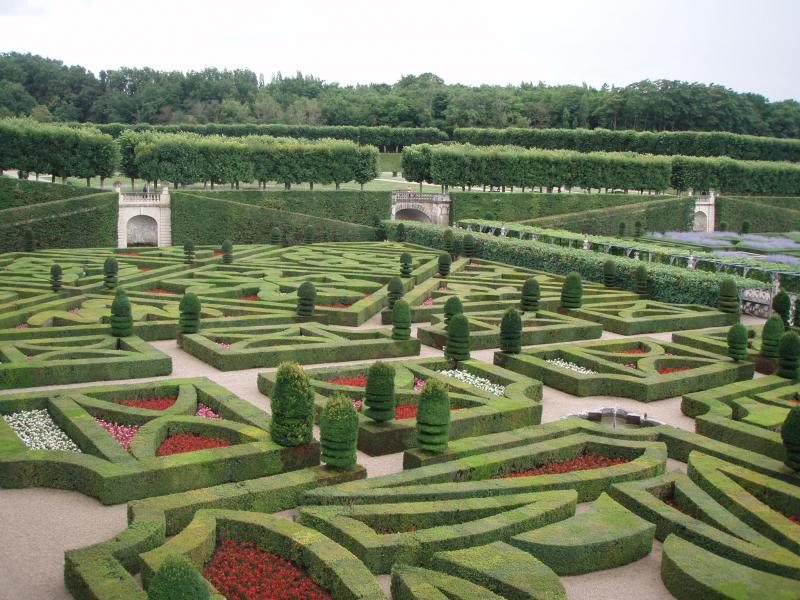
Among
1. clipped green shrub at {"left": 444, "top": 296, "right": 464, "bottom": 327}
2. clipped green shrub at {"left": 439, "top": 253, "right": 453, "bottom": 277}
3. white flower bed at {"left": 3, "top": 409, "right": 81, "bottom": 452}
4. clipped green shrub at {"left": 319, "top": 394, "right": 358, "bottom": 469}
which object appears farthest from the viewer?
clipped green shrub at {"left": 439, "top": 253, "right": 453, "bottom": 277}

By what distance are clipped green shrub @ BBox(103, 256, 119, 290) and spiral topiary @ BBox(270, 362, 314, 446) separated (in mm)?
17657

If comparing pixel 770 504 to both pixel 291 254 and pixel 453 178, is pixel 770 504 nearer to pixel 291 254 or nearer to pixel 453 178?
pixel 291 254

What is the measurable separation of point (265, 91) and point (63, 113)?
2738 cm

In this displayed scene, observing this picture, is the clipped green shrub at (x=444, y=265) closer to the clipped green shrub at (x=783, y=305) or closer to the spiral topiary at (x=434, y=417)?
the clipped green shrub at (x=783, y=305)

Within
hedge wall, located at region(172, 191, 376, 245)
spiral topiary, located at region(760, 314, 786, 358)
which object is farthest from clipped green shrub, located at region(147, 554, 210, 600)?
hedge wall, located at region(172, 191, 376, 245)

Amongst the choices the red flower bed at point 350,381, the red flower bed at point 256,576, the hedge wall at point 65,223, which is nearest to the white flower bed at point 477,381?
the red flower bed at point 350,381

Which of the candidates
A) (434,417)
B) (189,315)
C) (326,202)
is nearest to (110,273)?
(189,315)

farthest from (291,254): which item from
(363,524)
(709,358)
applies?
(363,524)

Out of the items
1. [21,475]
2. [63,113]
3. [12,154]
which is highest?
[63,113]

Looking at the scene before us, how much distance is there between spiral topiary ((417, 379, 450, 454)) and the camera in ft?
46.2

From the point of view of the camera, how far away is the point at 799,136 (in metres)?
107

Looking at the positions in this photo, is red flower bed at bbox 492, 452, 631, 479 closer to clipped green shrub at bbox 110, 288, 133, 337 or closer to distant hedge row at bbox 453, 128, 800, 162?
clipped green shrub at bbox 110, 288, 133, 337

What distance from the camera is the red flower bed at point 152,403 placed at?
1717cm

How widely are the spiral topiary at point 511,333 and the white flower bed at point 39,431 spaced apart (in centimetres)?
1147
